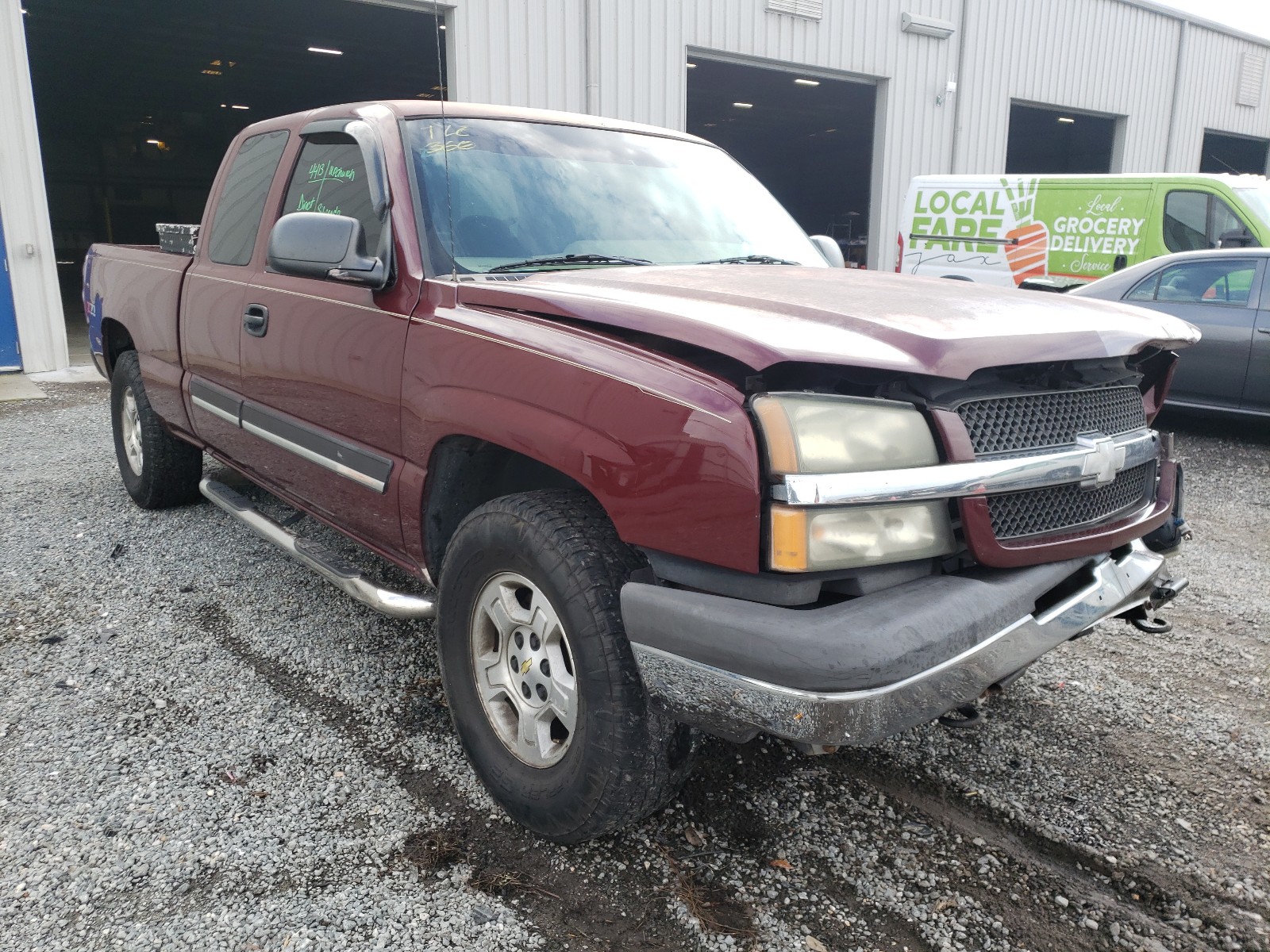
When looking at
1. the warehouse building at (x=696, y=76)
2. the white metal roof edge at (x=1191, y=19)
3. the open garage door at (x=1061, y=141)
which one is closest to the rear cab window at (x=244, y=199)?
the warehouse building at (x=696, y=76)

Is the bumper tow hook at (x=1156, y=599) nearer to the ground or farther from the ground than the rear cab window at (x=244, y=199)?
nearer to the ground

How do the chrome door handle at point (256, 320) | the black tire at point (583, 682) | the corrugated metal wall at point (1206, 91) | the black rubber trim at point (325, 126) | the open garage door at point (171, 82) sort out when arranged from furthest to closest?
1. the corrugated metal wall at point (1206, 91)
2. the open garage door at point (171, 82)
3. the chrome door handle at point (256, 320)
4. the black rubber trim at point (325, 126)
5. the black tire at point (583, 682)

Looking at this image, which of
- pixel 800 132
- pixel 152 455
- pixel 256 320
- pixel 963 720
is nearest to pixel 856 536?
pixel 963 720

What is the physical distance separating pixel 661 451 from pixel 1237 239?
32.4ft

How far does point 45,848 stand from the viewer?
2342mm

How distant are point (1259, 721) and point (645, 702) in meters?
2.23

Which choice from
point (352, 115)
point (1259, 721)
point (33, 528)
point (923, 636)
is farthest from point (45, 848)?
point (1259, 721)

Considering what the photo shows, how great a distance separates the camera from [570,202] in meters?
3.03

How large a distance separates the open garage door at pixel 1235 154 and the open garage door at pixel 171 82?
18107 mm

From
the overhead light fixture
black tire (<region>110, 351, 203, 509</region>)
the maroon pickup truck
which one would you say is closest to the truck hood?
the maroon pickup truck

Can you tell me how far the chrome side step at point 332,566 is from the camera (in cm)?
276

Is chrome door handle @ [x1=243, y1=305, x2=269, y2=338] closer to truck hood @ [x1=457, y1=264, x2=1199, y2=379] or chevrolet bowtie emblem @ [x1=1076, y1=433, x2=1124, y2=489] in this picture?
truck hood @ [x1=457, y1=264, x2=1199, y2=379]

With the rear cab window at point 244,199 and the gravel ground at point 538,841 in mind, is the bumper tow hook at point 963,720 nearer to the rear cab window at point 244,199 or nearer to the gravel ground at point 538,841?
the gravel ground at point 538,841

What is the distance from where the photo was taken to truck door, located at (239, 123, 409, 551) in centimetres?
284
